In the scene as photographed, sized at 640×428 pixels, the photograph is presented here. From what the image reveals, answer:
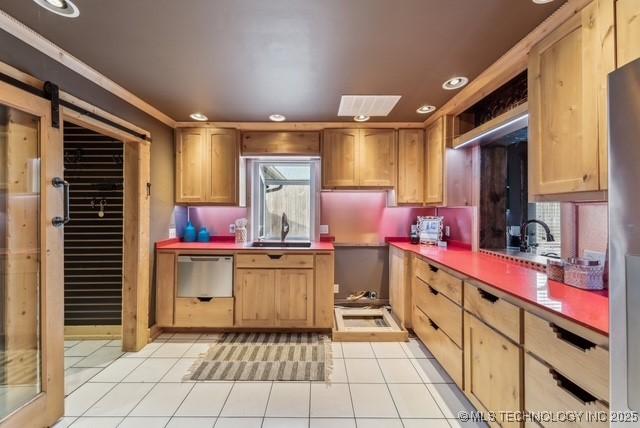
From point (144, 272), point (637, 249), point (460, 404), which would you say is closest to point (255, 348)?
point (144, 272)

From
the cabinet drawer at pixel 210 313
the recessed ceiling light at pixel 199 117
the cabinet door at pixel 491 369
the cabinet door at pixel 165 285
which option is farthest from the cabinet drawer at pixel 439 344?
the recessed ceiling light at pixel 199 117

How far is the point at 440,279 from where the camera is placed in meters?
2.36

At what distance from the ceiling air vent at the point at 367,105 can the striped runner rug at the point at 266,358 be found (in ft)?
7.48

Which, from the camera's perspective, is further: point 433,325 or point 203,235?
point 203,235

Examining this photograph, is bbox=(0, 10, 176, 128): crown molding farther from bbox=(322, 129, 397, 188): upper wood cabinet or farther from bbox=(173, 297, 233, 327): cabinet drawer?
bbox=(173, 297, 233, 327): cabinet drawer

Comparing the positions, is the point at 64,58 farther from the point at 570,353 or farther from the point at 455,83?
the point at 570,353

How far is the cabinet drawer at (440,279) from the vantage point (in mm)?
2074

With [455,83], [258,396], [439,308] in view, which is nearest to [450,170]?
[455,83]

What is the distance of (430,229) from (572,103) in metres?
2.14

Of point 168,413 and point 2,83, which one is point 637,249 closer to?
point 168,413

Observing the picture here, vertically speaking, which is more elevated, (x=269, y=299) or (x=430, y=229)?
(x=430, y=229)

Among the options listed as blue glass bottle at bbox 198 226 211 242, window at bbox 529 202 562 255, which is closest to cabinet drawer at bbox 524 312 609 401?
window at bbox 529 202 562 255

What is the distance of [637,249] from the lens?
850 mm

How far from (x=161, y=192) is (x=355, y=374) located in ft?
8.41
